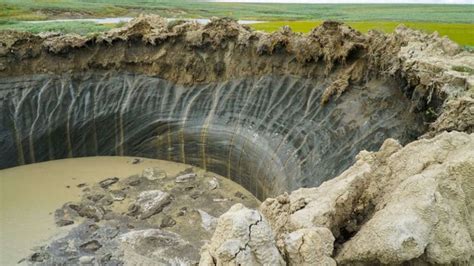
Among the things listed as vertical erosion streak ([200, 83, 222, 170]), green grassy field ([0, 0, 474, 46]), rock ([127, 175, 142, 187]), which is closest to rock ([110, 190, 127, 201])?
rock ([127, 175, 142, 187])

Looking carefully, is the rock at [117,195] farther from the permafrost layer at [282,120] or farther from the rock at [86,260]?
the rock at [86,260]

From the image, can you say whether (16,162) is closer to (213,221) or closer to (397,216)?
(213,221)

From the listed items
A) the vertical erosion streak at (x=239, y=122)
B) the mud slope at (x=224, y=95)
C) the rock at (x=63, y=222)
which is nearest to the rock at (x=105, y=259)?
the rock at (x=63, y=222)

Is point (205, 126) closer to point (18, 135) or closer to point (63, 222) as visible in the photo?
point (63, 222)

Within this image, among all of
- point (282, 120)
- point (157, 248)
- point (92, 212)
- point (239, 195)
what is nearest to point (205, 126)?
point (239, 195)

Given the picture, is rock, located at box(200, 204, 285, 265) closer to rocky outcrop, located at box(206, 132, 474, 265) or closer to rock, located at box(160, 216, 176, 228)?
rocky outcrop, located at box(206, 132, 474, 265)

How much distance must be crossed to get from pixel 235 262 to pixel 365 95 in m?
Answer: 8.69

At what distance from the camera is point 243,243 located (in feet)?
16.1

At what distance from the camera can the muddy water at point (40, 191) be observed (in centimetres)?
1209

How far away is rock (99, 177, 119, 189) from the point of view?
15328mm

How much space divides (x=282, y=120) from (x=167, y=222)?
4578 millimetres

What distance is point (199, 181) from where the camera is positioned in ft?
52.2

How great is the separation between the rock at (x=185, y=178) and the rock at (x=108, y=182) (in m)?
2.03

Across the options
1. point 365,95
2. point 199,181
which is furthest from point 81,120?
point 365,95
